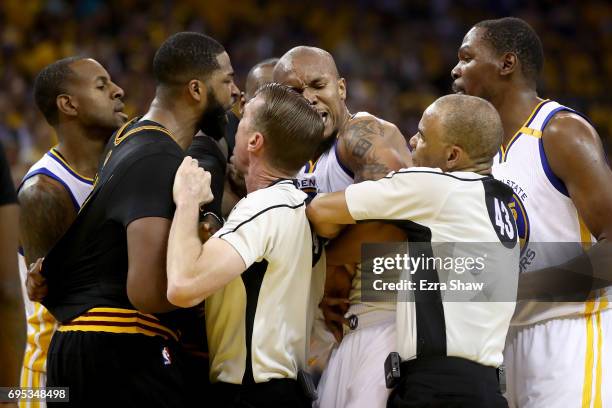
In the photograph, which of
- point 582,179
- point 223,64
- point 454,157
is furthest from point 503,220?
point 223,64

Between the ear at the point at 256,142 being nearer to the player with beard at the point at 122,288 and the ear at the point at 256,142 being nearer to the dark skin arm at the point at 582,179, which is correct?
the player with beard at the point at 122,288

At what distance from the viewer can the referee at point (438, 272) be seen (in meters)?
3.60

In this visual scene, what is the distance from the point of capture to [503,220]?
379 centimetres

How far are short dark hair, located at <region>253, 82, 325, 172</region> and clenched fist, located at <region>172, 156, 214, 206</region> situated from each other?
0.34m

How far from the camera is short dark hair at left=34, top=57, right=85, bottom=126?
499 centimetres

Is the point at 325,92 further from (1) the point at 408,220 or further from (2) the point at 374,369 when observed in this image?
(2) the point at 374,369

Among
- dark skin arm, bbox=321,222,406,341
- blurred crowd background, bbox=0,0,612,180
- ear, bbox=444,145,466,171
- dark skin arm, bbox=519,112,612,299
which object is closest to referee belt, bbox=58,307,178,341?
dark skin arm, bbox=321,222,406,341

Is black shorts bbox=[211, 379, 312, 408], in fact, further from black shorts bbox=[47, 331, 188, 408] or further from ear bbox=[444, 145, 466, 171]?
ear bbox=[444, 145, 466, 171]

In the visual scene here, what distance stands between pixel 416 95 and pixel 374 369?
35.9 feet

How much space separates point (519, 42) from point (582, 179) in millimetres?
1070

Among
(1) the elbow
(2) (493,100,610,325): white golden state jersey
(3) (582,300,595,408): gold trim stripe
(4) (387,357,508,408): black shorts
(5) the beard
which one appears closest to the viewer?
(1) the elbow

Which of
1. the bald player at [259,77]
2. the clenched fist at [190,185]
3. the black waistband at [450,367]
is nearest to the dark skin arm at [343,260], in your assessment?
the black waistband at [450,367]

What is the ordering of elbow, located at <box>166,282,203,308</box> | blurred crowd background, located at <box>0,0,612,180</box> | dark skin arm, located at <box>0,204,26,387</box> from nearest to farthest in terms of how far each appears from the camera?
dark skin arm, located at <box>0,204,26,387</box> → elbow, located at <box>166,282,203,308</box> → blurred crowd background, located at <box>0,0,612,180</box>

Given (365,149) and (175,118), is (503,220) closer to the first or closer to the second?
(365,149)
